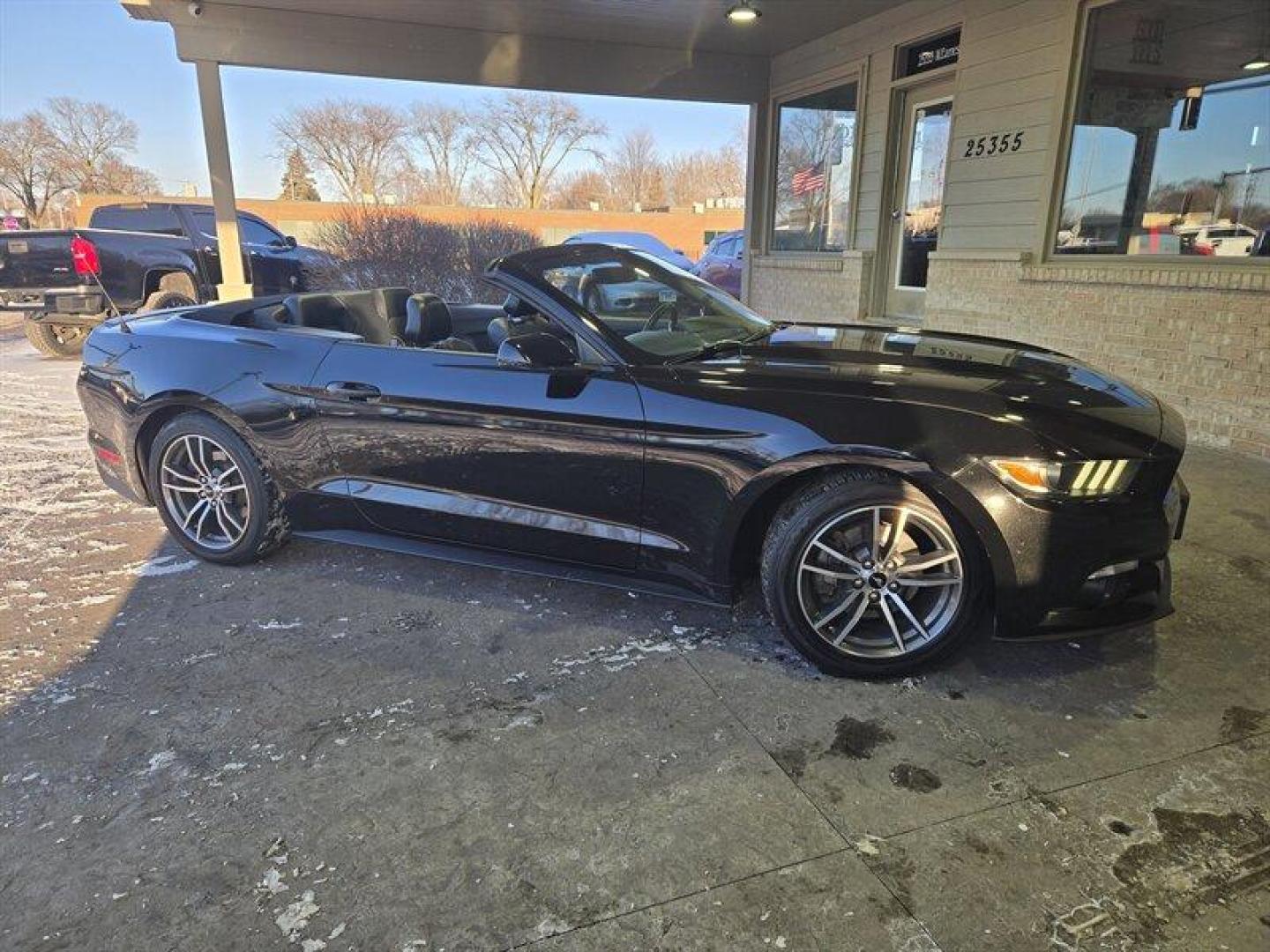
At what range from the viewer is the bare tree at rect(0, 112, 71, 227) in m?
33.3

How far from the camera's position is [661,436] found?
9.05 ft

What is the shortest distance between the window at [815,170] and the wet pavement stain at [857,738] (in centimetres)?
794

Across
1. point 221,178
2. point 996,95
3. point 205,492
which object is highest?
point 996,95

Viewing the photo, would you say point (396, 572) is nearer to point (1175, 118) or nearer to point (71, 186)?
point (1175, 118)

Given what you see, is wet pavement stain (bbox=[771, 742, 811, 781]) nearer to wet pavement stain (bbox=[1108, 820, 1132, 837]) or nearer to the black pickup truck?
wet pavement stain (bbox=[1108, 820, 1132, 837])

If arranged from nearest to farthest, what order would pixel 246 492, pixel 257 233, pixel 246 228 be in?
pixel 246 492
pixel 246 228
pixel 257 233

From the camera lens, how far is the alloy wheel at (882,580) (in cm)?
255

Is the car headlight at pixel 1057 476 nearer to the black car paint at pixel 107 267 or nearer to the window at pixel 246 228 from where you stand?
the black car paint at pixel 107 267

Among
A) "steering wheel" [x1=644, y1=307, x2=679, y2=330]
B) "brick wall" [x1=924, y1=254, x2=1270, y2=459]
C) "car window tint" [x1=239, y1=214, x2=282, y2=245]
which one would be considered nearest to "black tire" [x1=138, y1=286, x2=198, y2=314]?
"car window tint" [x1=239, y1=214, x2=282, y2=245]

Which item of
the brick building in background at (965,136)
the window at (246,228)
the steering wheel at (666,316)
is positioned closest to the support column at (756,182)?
the brick building in background at (965,136)

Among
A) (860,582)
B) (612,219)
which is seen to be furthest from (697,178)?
(860,582)

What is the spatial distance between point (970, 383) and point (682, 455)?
98cm

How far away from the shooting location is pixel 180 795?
215 cm

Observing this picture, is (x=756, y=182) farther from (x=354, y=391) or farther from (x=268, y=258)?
(x=354, y=391)
